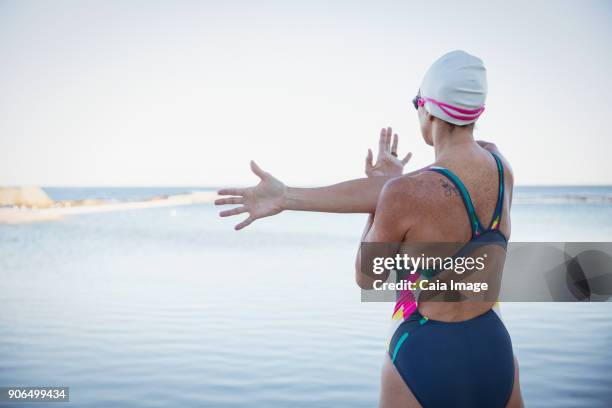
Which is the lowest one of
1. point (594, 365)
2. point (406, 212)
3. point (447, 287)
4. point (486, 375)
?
point (594, 365)

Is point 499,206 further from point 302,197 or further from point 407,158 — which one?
point 407,158

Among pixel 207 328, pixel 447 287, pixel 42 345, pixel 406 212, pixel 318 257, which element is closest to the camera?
pixel 406 212

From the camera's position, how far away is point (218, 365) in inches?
226

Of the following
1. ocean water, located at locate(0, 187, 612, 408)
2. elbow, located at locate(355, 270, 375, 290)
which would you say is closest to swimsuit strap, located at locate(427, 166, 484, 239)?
elbow, located at locate(355, 270, 375, 290)

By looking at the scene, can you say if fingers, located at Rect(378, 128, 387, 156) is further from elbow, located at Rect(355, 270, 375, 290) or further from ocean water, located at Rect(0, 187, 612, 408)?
ocean water, located at Rect(0, 187, 612, 408)

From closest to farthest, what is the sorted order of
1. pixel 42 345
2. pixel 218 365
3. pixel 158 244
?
pixel 218 365 < pixel 42 345 < pixel 158 244

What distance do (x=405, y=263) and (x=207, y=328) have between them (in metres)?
5.32

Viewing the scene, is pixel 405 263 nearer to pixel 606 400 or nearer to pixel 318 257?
pixel 606 400

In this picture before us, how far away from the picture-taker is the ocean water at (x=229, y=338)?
514 cm

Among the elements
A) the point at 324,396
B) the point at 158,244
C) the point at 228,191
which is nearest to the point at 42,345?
the point at 324,396

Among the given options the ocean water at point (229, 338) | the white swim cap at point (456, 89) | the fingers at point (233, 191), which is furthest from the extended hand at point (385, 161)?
the ocean water at point (229, 338)

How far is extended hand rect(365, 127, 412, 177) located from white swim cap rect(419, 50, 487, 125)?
0.41 metres

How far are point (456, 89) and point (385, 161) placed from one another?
54cm

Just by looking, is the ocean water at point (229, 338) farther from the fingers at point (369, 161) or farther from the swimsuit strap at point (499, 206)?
the swimsuit strap at point (499, 206)
